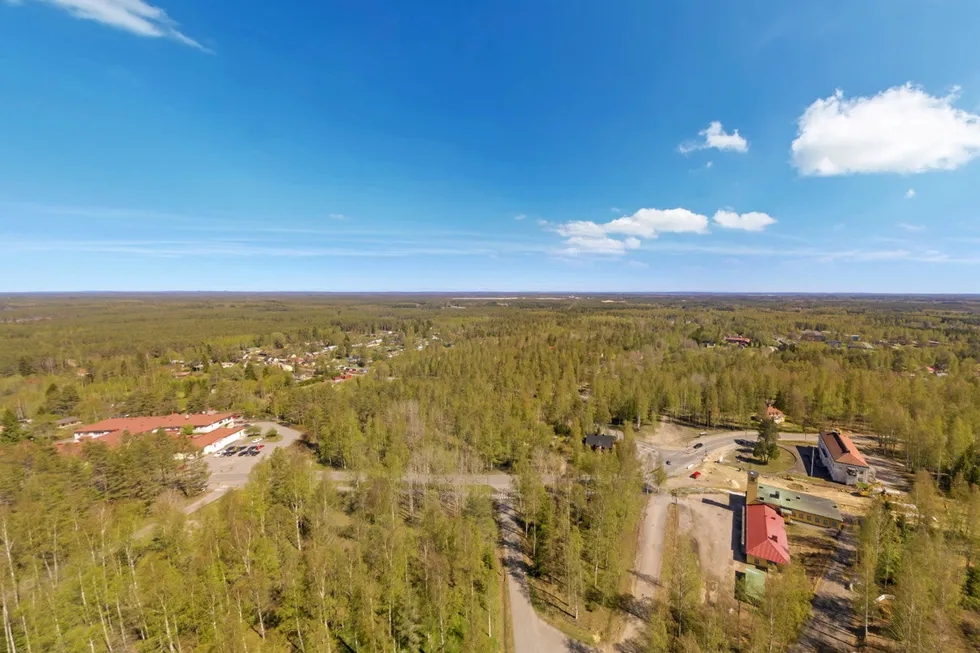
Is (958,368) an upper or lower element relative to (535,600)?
upper

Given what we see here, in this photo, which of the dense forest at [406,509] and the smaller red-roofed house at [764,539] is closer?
the dense forest at [406,509]

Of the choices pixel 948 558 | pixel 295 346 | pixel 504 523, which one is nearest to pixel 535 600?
pixel 504 523

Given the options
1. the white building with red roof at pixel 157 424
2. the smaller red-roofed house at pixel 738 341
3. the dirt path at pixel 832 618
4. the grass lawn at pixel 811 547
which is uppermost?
the smaller red-roofed house at pixel 738 341

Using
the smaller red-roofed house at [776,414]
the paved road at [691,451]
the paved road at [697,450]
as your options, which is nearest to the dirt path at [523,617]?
the paved road at [697,450]

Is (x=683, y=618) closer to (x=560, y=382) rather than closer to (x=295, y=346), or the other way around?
(x=560, y=382)

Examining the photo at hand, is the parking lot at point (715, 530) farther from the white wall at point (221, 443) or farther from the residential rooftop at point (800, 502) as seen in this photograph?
the white wall at point (221, 443)

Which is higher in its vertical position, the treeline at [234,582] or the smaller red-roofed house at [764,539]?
the treeline at [234,582]

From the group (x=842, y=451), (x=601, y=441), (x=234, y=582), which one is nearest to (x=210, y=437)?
(x=234, y=582)
